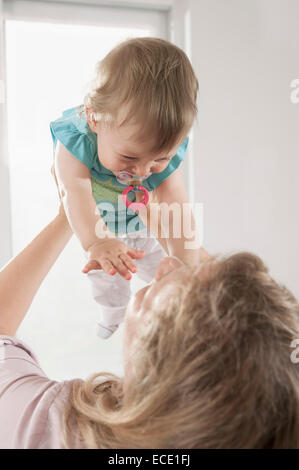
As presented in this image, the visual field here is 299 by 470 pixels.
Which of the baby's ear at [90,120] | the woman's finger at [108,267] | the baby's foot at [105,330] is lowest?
the baby's foot at [105,330]

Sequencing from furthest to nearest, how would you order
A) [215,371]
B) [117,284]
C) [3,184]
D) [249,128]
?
[249,128] < [3,184] < [117,284] < [215,371]

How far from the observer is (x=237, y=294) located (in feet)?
1.06

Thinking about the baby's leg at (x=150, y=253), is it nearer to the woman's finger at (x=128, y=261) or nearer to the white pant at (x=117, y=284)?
the white pant at (x=117, y=284)

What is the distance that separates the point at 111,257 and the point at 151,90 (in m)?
0.19

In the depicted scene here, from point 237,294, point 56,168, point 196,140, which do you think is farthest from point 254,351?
point 196,140

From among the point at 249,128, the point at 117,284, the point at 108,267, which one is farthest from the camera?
the point at 249,128

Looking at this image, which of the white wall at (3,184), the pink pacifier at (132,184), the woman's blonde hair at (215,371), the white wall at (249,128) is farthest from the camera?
the white wall at (249,128)

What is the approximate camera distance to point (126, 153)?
0.51 meters

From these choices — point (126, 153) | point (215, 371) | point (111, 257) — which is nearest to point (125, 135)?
point (126, 153)

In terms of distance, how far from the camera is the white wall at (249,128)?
4.24ft

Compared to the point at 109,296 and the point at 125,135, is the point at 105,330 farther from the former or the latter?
the point at 125,135

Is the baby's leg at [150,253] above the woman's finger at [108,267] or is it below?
below

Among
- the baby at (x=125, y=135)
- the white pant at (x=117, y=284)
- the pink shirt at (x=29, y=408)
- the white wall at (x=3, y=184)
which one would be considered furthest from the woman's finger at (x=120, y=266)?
the white wall at (x=3, y=184)
